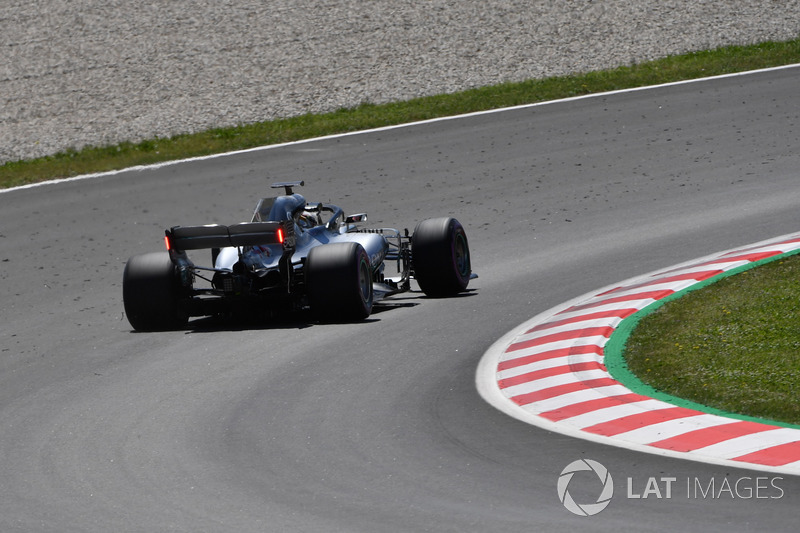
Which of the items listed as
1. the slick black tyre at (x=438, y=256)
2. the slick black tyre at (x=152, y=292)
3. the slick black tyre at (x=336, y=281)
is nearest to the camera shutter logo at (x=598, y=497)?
the slick black tyre at (x=336, y=281)

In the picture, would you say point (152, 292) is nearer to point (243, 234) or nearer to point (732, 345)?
point (243, 234)

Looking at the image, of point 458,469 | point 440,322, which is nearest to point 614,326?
point 440,322

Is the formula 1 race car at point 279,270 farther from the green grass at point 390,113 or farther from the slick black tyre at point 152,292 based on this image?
the green grass at point 390,113

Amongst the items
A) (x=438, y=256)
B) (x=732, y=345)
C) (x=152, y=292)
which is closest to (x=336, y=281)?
(x=438, y=256)

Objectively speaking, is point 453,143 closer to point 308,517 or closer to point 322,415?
point 322,415

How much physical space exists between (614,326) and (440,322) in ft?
6.07

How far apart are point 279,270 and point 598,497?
6.23m

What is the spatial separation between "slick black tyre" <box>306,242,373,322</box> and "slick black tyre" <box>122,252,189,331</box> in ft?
4.92

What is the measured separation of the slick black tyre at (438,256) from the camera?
→ 12484 millimetres

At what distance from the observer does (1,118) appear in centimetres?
2541

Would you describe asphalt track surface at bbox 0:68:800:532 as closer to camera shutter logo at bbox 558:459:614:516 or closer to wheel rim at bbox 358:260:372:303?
camera shutter logo at bbox 558:459:614:516

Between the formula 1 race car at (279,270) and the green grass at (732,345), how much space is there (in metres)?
2.85

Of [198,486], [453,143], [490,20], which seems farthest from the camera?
[490,20]

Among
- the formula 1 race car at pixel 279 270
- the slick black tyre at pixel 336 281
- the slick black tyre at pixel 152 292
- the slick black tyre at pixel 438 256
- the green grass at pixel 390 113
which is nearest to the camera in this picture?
the slick black tyre at pixel 336 281
